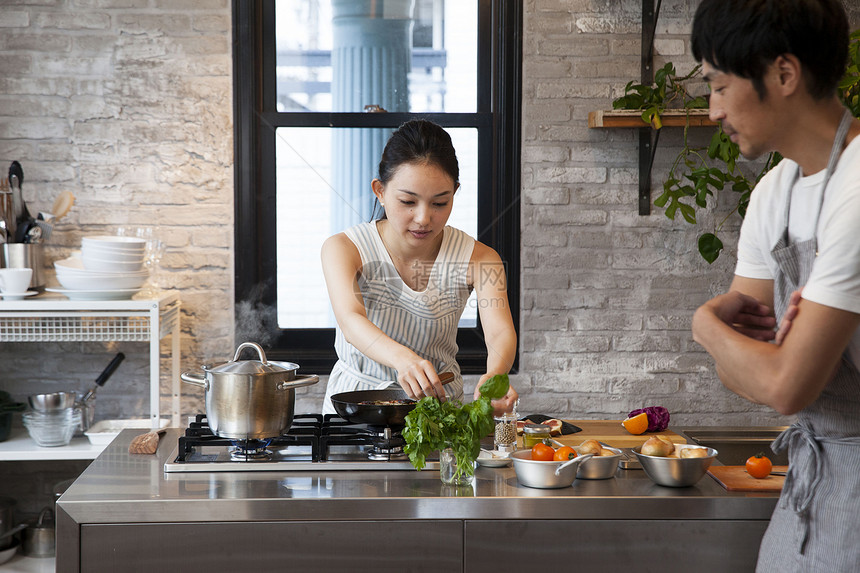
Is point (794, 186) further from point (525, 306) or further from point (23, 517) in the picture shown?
point (23, 517)

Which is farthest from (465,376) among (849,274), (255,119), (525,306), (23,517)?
(849,274)

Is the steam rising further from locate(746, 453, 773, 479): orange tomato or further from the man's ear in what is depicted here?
the man's ear

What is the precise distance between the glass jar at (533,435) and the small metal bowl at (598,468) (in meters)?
0.20

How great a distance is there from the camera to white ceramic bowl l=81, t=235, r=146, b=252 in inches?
100

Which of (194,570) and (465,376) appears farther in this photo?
(465,376)

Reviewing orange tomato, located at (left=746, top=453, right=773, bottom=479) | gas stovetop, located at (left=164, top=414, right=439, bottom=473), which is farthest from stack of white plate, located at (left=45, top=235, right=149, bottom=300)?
orange tomato, located at (left=746, top=453, right=773, bottom=479)

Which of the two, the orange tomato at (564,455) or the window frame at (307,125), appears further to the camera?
the window frame at (307,125)

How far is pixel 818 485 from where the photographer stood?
112 centimetres

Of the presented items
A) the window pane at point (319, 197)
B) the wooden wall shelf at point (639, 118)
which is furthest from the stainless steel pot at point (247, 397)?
the wooden wall shelf at point (639, 118)

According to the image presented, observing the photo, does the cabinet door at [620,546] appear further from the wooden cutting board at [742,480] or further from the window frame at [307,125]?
the window frame at [307,125]

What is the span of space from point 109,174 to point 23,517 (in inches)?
50.9

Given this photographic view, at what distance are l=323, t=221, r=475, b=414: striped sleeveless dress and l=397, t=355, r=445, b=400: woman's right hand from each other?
350 millimetres

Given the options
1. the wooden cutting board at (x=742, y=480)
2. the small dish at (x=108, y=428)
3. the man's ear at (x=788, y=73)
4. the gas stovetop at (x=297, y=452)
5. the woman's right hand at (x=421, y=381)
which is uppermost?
the man's ear at (x=788, y=73)

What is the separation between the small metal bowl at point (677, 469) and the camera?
138cm
